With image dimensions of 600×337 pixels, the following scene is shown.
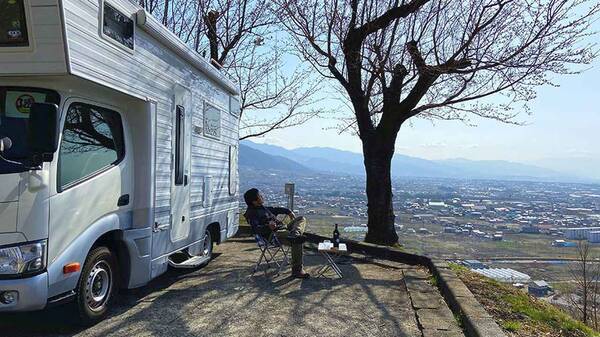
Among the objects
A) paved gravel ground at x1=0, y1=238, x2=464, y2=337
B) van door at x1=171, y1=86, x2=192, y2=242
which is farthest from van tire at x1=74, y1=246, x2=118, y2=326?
van door at x1=171, y1=86, x2=192, y2=242

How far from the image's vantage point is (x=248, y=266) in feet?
27.3

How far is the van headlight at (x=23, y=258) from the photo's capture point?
3951mm

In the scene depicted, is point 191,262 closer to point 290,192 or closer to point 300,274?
point 300,274

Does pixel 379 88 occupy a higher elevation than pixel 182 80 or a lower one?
higher

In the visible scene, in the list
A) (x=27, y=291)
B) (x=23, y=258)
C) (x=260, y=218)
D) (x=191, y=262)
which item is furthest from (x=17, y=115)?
(x=260, y=218)

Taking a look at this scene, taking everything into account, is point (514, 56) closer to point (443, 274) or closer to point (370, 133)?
point (370, 133)

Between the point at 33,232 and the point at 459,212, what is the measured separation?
70.2 ft

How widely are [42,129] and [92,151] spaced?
3.00 feet

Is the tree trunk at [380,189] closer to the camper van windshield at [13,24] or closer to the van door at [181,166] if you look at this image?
the van door at [181,166]

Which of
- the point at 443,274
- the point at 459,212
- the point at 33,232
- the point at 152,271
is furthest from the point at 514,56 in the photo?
the point at 459,212

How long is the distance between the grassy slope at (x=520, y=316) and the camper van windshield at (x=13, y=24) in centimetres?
503

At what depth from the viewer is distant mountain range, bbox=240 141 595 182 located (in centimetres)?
5209

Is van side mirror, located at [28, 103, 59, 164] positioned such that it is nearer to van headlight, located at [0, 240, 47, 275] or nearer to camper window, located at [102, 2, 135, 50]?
van headlight, located at [0, 240, 47, 275]

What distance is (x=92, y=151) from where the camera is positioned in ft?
16.0
